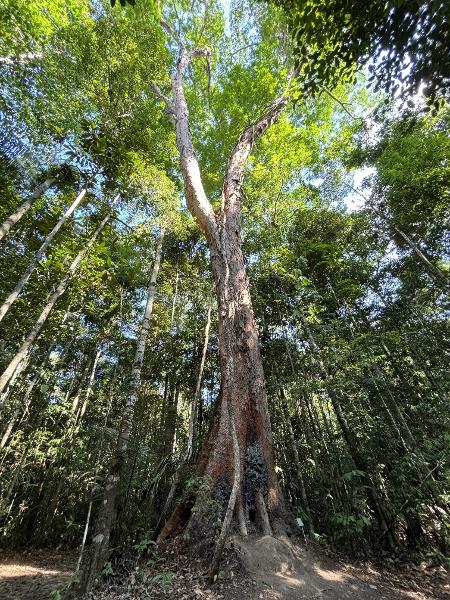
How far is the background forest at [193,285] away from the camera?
A: 17.4 ft

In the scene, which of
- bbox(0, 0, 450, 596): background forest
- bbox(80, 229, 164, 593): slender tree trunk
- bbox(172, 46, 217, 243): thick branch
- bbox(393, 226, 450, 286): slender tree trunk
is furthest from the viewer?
bbox(393, 226, 450, 286): slender tree trunk

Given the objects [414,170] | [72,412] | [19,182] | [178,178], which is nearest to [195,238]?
[178,178]

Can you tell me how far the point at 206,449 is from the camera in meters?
4.23

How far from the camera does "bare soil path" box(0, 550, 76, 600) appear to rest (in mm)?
3935

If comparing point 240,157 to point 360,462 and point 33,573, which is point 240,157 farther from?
point 33,573

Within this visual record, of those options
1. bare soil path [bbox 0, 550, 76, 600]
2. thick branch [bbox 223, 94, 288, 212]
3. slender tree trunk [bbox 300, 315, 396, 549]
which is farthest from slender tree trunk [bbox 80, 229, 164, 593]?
thick branch [bbox 223, 94, 288, 212]

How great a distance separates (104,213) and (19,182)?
6.66 ft

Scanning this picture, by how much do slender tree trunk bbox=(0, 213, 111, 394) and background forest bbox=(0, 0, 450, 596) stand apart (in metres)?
0.05

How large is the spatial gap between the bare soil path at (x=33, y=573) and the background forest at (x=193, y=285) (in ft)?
1.79

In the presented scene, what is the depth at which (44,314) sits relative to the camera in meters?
5.81

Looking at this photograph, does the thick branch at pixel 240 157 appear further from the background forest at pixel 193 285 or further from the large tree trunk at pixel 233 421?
the background forest at pixel 193 285

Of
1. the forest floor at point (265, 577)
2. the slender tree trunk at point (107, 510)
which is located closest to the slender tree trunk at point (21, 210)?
the slender tree trunk at point (107, 510)

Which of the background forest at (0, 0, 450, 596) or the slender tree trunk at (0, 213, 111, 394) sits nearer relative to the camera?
the slender tree trunk at (0, 213, 111, 394)

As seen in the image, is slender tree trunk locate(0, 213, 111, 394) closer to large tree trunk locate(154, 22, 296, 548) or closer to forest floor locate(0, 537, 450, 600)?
large tree trunk locate(154, 22, 296, 548)
